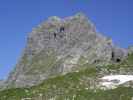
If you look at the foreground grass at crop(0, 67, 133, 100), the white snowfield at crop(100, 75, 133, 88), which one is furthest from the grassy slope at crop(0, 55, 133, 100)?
the white snowfield at crop(100, 75, 133, 88)

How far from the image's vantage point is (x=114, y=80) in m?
60.6

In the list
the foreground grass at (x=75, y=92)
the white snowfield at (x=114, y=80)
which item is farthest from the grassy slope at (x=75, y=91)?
the white snowfield at (x=114, y=80)

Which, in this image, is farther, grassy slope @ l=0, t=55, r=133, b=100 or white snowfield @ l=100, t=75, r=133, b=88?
white snowfield @ l=100, t=75, r=133, b=88

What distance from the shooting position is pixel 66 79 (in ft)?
220

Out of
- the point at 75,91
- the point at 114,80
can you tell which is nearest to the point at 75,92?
the point at 75,91

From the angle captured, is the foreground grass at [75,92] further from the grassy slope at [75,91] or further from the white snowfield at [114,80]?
the white snowfield at [114,80]

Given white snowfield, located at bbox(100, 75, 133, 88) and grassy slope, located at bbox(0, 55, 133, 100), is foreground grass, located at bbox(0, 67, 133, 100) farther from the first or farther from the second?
white snowfield, located at bbox(100, 75, 133, 88)

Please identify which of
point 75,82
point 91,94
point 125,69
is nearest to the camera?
point 91,94

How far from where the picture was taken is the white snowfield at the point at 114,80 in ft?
192

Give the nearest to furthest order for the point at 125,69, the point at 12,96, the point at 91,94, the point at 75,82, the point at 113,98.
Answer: the point at 113,98
the point at 91,94
the point at 12,96
the point at 75,82
the point at 125,69

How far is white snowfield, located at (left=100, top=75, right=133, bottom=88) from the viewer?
192 ft

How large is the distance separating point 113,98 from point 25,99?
12.5 metres

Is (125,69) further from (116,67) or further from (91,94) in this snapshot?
(91,94)

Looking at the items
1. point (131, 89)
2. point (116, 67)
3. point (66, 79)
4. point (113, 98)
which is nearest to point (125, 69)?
point (116, 67)
